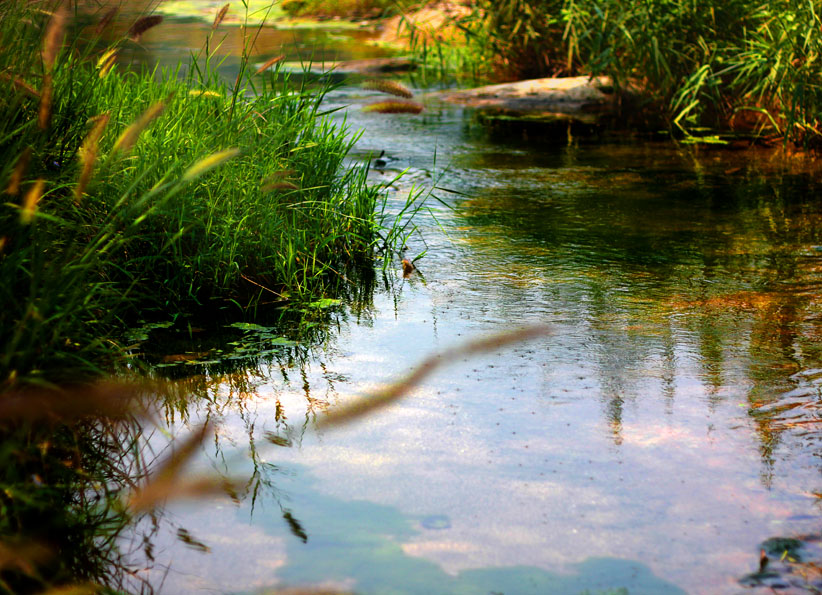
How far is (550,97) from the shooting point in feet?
26.7

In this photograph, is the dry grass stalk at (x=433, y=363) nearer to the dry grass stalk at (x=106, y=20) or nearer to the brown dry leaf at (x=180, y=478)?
the brown dry leaf at (x=180, y=478)

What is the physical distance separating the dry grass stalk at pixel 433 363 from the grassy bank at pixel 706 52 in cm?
339

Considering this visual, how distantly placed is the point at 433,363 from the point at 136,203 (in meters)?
1.05

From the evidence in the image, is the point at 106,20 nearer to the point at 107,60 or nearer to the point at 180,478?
the point at 107,60

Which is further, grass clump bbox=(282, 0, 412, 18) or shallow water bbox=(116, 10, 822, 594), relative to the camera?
grass clump bbox=(282, 0, 412, 18)

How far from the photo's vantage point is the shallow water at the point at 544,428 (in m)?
2.06

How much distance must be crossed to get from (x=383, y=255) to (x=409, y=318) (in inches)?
30.6

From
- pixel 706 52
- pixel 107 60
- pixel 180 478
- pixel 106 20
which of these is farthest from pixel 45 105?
pixel 706 52

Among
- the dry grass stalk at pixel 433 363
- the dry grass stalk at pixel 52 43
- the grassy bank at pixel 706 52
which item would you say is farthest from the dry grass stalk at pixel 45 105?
the grassy bank at pixel 706 52

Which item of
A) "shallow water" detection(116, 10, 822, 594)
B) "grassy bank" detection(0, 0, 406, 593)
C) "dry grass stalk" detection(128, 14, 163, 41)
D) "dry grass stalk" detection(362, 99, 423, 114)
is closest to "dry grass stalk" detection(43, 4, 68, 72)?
"grassy bank" detection(0, 0, 406, 593)

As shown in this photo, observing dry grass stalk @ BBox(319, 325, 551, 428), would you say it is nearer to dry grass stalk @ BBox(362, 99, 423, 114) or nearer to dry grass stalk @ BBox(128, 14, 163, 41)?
dry grass stalk @ BBox(128, 14, 163, 41)

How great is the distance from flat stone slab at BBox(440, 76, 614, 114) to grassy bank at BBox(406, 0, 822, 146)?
0.21 m

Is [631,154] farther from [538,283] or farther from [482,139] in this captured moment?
[538,283]

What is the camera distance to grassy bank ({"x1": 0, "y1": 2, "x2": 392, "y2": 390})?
7.31ft
